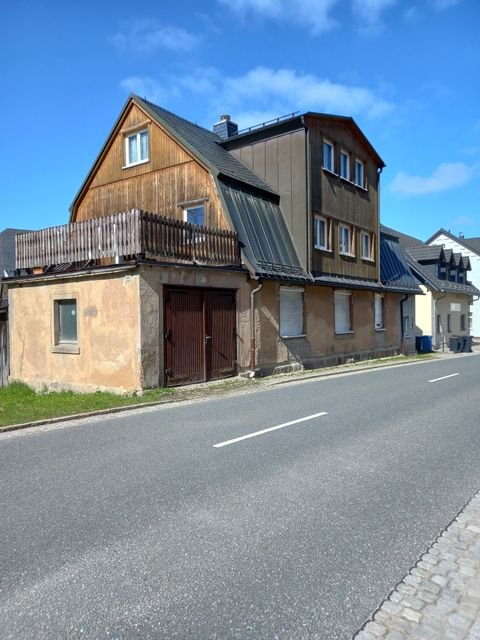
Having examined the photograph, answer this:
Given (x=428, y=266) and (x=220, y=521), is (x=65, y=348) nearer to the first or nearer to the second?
(x=220, y=521)

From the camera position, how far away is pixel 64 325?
14.3 m

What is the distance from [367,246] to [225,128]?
8.65 m

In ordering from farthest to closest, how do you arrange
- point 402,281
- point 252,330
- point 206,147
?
1. point 402,281
2. point 206,147
3. point 252,330

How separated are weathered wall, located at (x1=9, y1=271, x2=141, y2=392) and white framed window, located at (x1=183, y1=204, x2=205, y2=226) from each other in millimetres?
5373

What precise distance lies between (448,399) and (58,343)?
1029 cm

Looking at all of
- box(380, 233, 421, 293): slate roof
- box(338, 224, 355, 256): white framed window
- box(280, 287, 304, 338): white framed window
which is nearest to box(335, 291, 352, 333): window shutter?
box(338, 224, 355, 256): white framed window

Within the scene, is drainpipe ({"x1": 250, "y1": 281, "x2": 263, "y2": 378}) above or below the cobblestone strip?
above

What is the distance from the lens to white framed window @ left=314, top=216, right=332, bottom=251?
19.8m

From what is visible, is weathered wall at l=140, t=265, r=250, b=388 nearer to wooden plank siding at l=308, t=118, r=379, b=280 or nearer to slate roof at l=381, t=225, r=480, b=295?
wooden plank siding at l=308, t=118, r=379, b=280

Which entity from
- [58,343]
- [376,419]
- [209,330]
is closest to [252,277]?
[209,330]

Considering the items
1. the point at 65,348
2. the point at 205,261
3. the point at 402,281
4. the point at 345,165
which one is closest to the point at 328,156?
the point at 345,165

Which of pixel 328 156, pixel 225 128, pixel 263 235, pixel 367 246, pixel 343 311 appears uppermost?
pixel 225 128

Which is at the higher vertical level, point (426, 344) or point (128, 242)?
point (128, 242)

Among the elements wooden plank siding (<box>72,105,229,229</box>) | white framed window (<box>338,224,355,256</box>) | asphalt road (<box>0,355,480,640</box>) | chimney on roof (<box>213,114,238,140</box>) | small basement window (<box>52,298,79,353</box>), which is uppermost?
chimney on roof (<box>213,114,238,140</box>)
